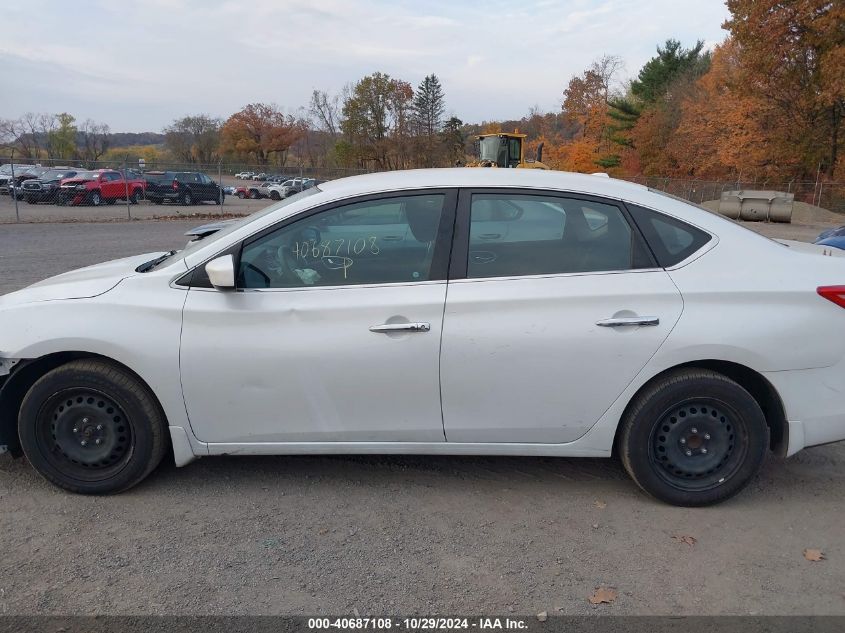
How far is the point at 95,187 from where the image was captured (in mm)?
26188

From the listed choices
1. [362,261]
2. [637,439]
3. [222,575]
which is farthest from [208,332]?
[637,439]

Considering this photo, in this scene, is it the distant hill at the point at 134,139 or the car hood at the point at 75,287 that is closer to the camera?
the car hood at the point at 75,287

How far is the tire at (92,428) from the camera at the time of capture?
3.42 meters

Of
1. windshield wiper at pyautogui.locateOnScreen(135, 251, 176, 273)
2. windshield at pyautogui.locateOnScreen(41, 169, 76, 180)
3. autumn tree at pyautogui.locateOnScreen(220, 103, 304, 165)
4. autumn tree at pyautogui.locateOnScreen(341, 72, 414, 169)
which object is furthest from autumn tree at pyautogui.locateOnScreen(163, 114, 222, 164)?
windshield wiper at pyautogui.locateOnScreen(135, 251, 176, 273)

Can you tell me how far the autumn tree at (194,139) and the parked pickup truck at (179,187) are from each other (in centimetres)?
5058

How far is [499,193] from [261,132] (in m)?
97.3

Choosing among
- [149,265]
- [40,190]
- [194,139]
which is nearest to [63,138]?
[194,139]

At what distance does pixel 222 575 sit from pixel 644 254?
2505 mm

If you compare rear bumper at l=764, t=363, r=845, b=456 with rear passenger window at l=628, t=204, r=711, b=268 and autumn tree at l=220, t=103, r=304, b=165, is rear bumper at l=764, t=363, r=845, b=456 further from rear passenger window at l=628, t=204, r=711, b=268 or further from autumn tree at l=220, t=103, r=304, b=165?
autumn tree at l=220, t=103, r=304, b=165

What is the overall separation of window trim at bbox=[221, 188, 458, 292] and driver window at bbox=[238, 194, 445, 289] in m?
0.02

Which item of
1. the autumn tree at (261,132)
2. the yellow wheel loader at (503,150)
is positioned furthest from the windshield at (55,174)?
the autumn tree at (261,132)

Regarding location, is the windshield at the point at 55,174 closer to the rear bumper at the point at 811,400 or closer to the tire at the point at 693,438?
the tire at the point at 693,438

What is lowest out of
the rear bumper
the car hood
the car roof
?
the rear bumper

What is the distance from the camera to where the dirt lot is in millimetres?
2736
